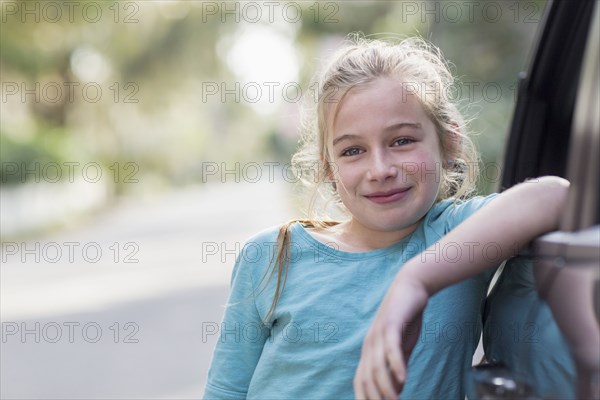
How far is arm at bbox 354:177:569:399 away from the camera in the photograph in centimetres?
145

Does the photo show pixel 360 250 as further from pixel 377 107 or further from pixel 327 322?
pixel 377 107

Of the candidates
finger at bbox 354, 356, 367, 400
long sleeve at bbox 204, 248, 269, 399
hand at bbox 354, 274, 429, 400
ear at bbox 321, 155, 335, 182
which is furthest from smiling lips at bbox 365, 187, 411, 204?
finger at bbox 354, 356, 367, 400

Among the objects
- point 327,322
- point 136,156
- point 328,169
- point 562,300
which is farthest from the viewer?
point 136,156

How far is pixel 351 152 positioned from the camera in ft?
6.84

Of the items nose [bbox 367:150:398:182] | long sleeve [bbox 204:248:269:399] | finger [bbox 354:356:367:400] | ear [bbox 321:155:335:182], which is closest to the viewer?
finger [bbox 354:356:367:400]

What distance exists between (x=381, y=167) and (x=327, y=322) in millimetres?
352

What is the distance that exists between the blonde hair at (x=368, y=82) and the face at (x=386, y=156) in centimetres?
4

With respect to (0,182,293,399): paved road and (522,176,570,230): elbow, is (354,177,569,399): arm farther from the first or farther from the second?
(0,182,293,399): paved road

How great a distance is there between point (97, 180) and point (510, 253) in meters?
29.8

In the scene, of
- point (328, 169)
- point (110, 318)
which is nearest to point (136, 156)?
point (110, 318)

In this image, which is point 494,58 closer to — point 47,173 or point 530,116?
point 530,116

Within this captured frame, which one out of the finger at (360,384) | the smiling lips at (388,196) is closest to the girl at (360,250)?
the smiling lips at (388,196)

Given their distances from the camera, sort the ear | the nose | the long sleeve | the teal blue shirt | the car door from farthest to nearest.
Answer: the ear, the long sleeve, the nose, the teal blue shirt, the car door

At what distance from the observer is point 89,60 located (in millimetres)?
30641
